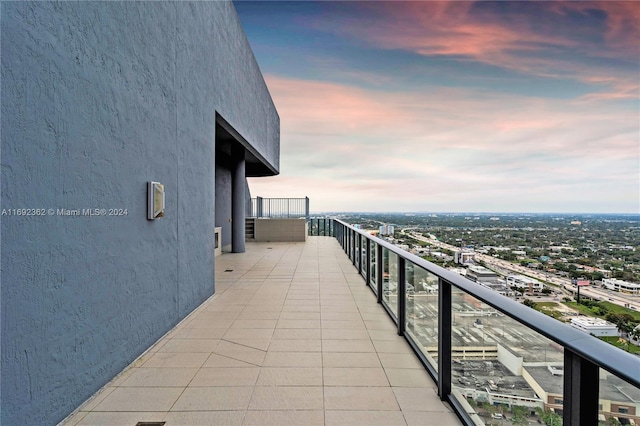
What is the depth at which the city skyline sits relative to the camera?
573cm

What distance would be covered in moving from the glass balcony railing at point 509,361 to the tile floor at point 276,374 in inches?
11.6

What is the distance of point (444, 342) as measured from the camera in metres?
2.10

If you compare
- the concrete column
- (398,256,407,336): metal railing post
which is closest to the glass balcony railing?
(398,256,407,336): metal railing post

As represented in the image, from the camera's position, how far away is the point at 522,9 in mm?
5738

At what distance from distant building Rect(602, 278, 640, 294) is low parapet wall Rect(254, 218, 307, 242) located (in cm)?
1127

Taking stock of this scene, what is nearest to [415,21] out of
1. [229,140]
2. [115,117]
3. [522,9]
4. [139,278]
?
[522,9]

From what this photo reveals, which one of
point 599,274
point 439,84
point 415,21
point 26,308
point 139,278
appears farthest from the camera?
point 439,84

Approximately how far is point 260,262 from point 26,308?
6.15 m

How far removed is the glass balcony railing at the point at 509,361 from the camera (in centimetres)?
91

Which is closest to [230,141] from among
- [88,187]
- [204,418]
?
[88,187]

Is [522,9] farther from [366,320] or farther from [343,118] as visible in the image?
[343,118]

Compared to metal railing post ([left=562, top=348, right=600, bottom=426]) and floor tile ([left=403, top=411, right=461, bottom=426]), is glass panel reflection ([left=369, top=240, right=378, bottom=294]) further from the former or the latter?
metal railing post ([left=562, top=348, right=600, bottom=426])

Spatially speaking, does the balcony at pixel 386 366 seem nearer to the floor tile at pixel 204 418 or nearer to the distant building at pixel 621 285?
the floor tile at pixel 204 418

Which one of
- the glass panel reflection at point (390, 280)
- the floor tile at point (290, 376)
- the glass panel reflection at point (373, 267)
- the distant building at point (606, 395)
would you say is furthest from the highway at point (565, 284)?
the glass panel reflection at point (373, 267)
